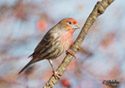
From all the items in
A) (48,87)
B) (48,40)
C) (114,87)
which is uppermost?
(48,40)

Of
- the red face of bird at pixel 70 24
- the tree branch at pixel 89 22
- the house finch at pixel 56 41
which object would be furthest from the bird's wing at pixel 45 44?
the tree branch at pixel 89 22

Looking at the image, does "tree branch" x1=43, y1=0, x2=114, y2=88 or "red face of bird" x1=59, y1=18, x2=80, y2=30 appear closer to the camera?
"tree branch" x1=43, y1=0, x2=114, y2=88

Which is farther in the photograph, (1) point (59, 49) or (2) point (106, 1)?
(1) point (59, 49)

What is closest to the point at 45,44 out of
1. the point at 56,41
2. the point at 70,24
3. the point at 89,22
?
the point at 56,41

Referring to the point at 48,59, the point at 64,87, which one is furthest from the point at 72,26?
the point at 64,87

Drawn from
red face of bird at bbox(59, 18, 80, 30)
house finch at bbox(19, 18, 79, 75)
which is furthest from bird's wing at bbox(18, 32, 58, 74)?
red face of bird at bbox(59, 18, 80, 30)

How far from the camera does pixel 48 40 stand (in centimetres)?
504

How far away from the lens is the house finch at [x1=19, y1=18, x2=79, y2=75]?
470cm

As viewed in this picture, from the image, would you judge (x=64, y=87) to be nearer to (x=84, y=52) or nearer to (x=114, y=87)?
(x=84, y=52)

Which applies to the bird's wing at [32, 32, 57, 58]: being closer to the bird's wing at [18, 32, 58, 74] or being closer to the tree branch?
the bird's wing at [18, 32, 58, 74]

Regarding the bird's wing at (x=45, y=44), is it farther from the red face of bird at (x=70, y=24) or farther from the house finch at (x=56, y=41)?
the red face of bird at (x=70, y=24)

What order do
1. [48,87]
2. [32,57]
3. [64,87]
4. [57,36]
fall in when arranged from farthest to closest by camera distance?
[57,36]
[32,57]
[64,87]
[48,87]

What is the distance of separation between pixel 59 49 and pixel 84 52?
55cm

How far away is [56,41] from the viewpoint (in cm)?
494
